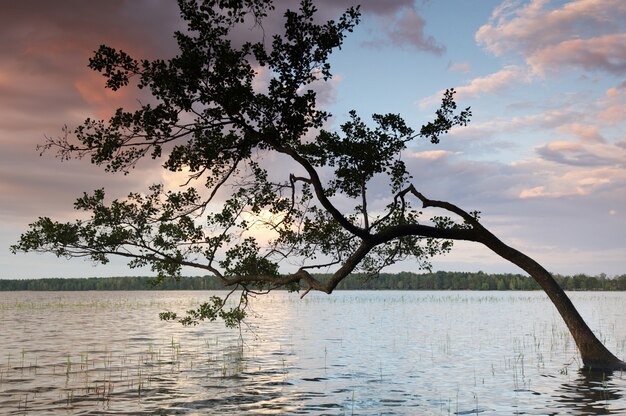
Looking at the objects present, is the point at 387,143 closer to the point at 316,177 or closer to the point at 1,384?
the point at 316,177

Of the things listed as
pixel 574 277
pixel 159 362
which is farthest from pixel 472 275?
pixel 159 362

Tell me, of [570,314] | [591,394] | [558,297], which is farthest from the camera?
[558,297]

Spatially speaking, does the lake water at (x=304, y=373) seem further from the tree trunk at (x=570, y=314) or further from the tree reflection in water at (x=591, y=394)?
the tree trunk at (x=570, y=314)

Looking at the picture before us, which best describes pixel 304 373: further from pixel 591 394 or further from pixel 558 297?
pixel 591 394

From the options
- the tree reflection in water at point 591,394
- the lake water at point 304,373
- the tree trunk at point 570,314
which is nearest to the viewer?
the tree reflection in water at point 591,394

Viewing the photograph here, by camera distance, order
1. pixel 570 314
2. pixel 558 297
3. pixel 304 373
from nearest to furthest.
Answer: pixel 570 314, pixel 558 297, pixel 304 373

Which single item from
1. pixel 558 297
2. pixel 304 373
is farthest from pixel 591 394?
pixel 304 373

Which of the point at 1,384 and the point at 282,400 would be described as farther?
the point at 1,384

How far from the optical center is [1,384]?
23453 mm

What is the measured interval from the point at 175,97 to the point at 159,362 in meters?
14.5

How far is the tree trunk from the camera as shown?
24578 mm

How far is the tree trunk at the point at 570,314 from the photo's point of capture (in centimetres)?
2458

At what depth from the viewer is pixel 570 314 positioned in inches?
974

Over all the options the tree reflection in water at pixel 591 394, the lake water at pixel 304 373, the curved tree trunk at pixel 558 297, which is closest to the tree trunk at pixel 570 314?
the curved tree trunk at pixel 558 297
